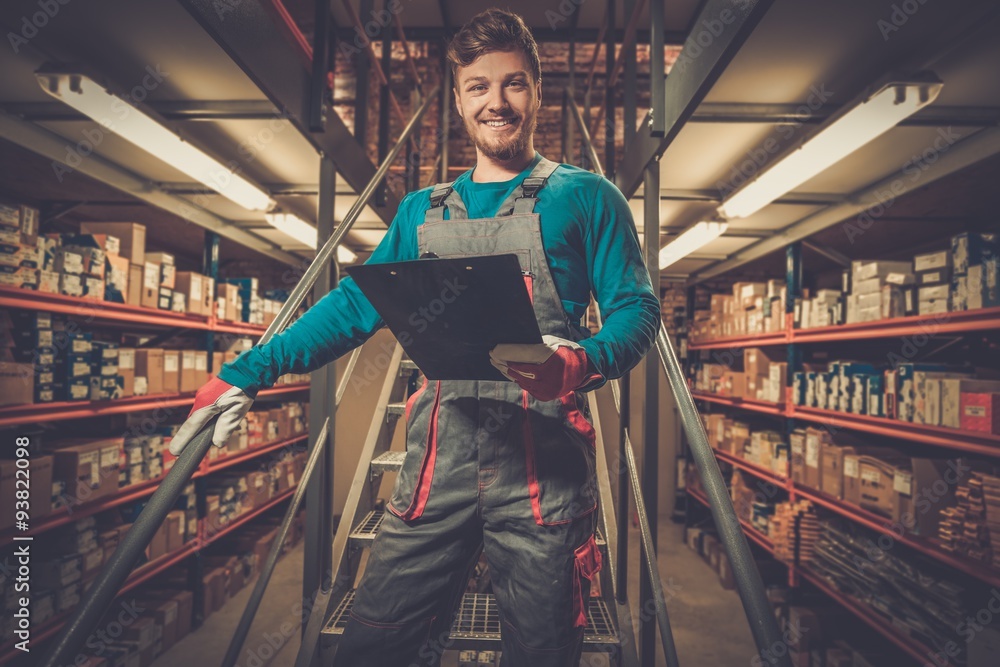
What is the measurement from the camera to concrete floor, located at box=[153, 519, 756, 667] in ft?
11.7

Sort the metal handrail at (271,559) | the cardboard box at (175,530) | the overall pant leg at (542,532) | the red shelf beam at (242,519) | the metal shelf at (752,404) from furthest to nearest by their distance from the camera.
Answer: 1. the metal shelf at (752,404)
2. the red shelf beam at (242,519)
3. the cardboard box at (175,530)
4. the metal handrail at (271,559)
5. the overall pant leg at (542,532)

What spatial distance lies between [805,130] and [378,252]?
2.53 meters

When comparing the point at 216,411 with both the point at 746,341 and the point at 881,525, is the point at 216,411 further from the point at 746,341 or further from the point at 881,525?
the point at 746,341

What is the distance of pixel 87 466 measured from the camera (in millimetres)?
3035

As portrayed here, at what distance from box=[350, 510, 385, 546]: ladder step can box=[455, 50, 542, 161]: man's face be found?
142 cm

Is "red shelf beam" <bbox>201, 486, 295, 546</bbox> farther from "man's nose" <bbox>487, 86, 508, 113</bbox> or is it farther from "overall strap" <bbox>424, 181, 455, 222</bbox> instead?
"man's nose" <bbox>487, 86, 508, 113</bbox>

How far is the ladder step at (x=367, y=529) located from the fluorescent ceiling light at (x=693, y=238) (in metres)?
2.95

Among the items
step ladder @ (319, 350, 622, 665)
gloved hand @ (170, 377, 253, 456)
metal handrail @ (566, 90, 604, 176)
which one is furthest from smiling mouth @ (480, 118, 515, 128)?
metal handrail @ (566, 90, 604, 176)

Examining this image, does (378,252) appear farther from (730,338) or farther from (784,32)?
(730,338)

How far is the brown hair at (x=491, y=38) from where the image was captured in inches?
50.8

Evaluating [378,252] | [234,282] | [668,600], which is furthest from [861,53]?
[234,282]

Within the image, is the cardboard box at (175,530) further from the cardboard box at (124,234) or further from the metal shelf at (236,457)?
the cardboard box at (124,234)

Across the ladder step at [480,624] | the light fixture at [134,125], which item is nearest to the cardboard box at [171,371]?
the light fixture at [134,125]

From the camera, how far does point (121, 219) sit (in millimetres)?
4277
